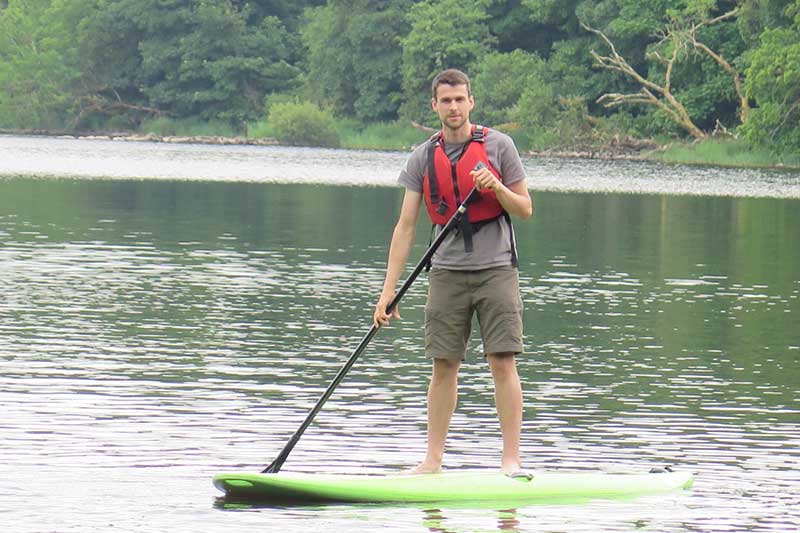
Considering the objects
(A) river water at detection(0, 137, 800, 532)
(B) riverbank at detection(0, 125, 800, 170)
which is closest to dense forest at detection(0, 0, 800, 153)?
(B) riverbank at detection(0, 125, 800, 170)

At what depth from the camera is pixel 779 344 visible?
46.6 ft

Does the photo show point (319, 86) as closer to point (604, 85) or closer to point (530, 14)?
point (530, 14)

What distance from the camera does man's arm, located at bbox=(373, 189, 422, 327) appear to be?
27.1ft

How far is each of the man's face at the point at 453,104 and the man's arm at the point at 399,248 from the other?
41 centimetres

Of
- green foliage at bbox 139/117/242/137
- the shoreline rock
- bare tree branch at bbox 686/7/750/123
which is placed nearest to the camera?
bare tree branch at bbox 686/7/750/123

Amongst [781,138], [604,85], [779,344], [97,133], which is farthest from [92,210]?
[97,133]

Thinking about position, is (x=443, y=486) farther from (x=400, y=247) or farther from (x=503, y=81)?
(x=503, y=81)

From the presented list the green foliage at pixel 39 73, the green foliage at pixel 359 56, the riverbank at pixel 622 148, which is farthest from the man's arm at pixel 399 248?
the green foliage at pixel 39 73

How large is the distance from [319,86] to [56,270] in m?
71.6

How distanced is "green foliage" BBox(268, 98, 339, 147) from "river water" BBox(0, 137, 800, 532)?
182 ft

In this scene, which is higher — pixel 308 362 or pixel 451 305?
pixel 451 305

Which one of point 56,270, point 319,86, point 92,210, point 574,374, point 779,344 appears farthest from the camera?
point 319,86

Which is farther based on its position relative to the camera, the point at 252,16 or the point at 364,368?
the point at 252,16

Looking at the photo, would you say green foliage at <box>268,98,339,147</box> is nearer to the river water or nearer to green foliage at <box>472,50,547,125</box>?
green foliage at <box>472,50,547,125</box>
